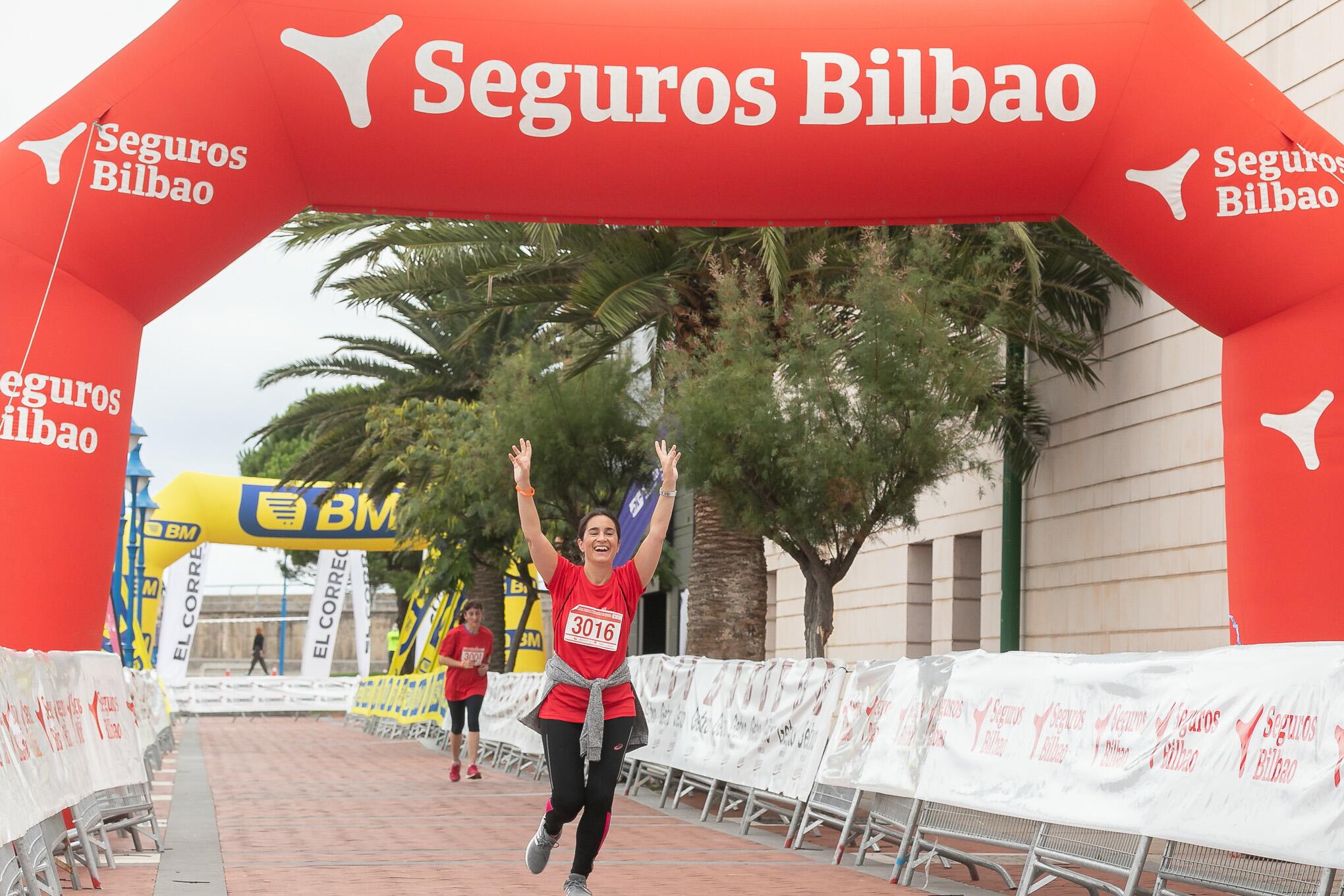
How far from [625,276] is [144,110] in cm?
667

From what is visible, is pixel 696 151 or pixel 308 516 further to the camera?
pixel 308 516

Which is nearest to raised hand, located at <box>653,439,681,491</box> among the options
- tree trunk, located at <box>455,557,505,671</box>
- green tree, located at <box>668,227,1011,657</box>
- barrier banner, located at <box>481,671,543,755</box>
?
green tree, located at <box>668,227,1011,657</box>

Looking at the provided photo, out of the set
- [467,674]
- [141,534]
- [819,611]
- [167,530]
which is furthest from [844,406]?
[167,530]

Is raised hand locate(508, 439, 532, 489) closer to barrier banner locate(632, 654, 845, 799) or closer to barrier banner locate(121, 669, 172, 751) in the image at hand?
barrier banner locate(632, 654, 845, 799)

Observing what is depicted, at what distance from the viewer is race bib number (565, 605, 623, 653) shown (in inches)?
272

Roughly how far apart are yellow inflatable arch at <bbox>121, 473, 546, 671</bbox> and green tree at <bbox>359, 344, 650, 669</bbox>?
11.7m

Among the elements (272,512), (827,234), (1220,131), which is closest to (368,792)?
(827,234)

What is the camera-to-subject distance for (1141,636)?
49.9 feet

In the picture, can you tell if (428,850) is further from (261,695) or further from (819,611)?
(261,695)

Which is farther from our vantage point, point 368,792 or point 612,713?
point 368,792

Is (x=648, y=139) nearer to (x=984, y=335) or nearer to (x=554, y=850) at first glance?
(x=554, y=850)

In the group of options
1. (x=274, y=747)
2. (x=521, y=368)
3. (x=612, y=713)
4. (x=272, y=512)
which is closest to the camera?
(x=612, y=713)

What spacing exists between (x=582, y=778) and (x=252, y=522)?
1319 inches

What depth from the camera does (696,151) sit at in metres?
9.45
